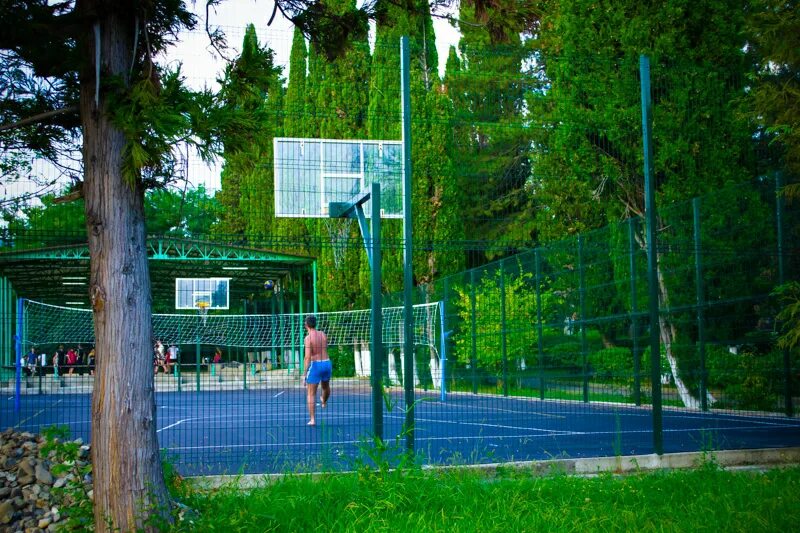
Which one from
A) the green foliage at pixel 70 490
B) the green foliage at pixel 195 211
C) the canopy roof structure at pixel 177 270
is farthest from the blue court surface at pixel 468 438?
the canopy roof structure at pixel 177 270

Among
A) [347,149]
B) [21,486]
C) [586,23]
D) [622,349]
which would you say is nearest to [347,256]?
[586,23]

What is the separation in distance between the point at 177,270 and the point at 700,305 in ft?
63.7

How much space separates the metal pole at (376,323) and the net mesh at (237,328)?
9.07 metres

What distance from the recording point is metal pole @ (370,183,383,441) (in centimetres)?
774

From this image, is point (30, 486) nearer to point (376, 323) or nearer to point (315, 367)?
point (376, 323)

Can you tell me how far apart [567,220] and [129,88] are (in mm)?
16437

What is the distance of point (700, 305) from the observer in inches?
476

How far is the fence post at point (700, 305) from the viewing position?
11844 mm

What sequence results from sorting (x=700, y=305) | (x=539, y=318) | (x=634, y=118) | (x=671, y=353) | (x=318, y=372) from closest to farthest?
(x=700, y=305) < (x=318, y=372) < (x=671, y=353) < (x=634, y=118) < (x=539, y=318)

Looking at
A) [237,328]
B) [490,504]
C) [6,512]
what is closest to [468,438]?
[490,504]

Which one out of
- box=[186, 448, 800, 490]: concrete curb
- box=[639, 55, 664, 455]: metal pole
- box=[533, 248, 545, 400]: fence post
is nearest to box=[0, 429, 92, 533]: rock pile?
box=[186, 448, 800, 490]: concrete curb

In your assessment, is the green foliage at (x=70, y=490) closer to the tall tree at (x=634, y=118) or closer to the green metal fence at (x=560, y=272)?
the green metal fence at (x=560, y=272)

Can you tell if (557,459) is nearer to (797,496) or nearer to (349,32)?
(797,496)

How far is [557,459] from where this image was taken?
7930 mm
